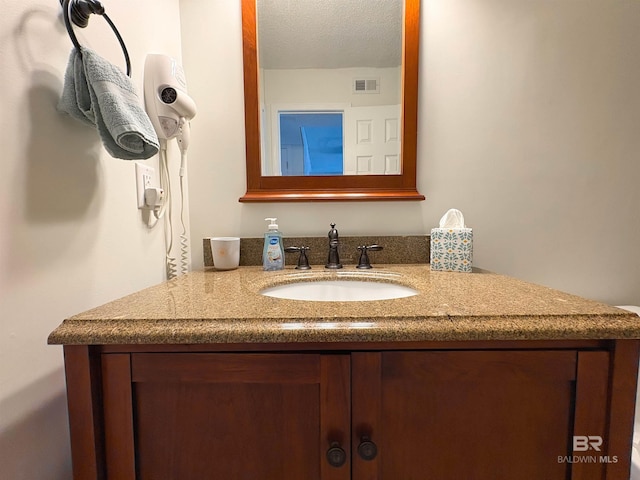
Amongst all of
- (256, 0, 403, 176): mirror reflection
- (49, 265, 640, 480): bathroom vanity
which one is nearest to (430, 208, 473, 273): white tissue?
(256, 0, 403, 176): mirror reflection

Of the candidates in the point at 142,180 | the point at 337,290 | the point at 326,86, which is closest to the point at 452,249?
the point at 337,290

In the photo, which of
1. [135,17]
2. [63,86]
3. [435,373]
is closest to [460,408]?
[435,373]

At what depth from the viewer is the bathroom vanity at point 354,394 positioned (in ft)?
→ 1.38

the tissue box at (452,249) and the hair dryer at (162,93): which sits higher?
the hair dryer at (162,93)

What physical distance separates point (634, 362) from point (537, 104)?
2.86 ft

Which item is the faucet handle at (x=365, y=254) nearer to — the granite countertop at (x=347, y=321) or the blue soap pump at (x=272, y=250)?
the blue soap pump at (x=272, y=250)

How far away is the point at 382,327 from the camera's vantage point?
16.4 inches

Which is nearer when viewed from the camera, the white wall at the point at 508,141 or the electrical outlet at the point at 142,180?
the electrical outlet at the point at 142,180

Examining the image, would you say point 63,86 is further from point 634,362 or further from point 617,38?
point 617,38

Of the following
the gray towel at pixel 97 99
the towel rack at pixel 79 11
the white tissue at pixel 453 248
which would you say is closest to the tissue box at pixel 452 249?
the white tissue at pixel 453 248

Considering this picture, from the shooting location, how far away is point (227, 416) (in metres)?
0.45

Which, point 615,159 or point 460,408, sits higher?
point 615,159

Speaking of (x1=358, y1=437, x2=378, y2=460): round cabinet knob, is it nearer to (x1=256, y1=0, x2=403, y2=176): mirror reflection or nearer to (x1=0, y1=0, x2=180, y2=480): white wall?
(x1=0, y1=0, x2=180, y2=480): white wall

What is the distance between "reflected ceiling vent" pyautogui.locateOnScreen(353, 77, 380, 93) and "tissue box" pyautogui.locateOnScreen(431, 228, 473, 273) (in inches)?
20.5
